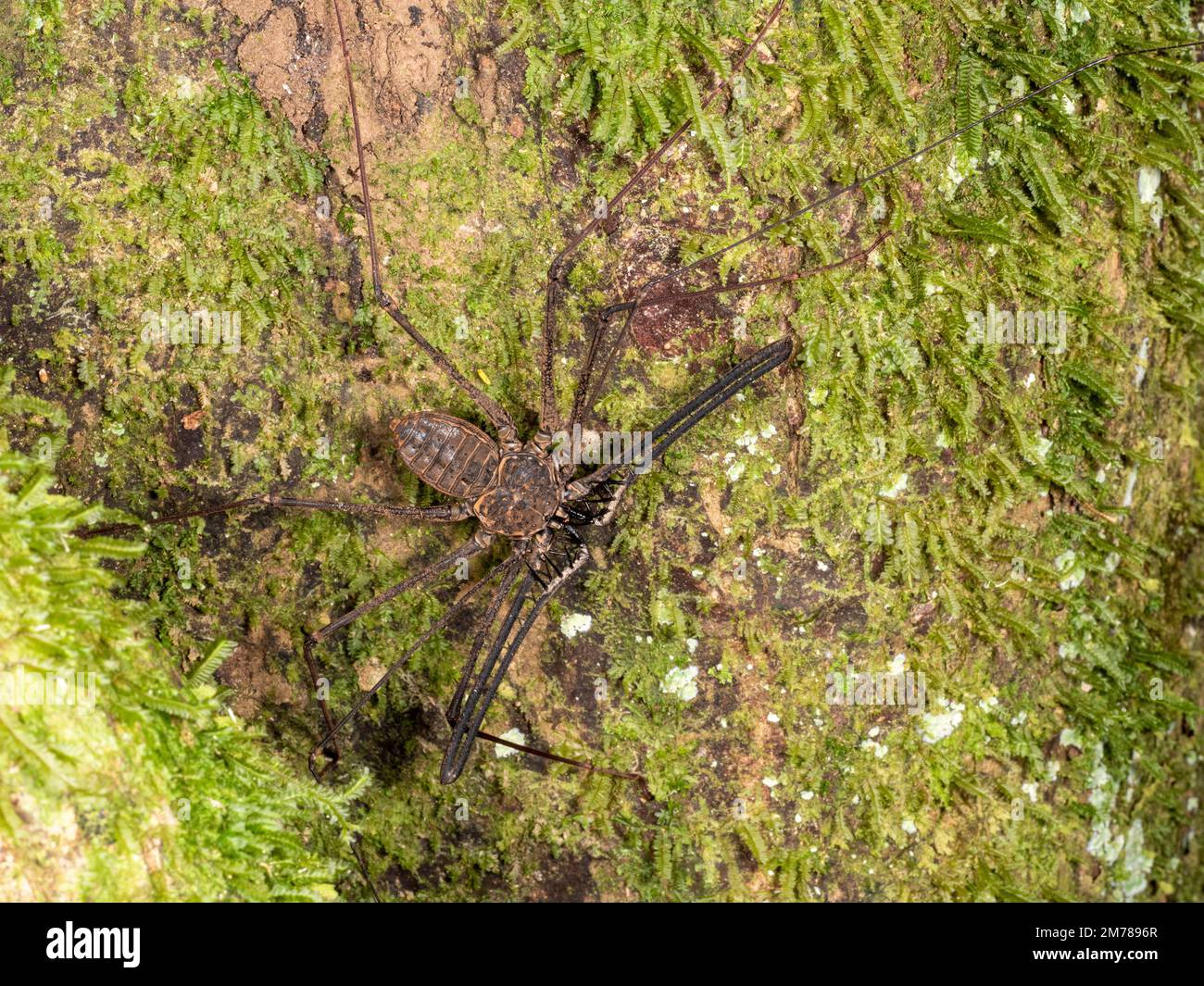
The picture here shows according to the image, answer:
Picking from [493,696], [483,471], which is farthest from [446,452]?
[493,696]

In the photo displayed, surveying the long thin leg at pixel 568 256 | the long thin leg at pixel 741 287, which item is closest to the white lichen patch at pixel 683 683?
the long thin leg at pixel 568 256

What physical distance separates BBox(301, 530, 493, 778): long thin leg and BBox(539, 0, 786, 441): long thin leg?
420 mm

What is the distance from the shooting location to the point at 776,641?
277cm

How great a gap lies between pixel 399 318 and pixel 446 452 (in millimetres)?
397

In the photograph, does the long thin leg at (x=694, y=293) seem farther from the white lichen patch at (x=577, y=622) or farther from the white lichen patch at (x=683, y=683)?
the white lichen patch at (x=683, y=683)

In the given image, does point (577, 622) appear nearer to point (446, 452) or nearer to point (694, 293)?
point (446, 452)

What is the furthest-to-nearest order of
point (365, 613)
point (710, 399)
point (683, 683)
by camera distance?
point (365, 613), point (683, 683), point (710, 399)

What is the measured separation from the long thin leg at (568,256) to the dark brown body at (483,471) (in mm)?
134

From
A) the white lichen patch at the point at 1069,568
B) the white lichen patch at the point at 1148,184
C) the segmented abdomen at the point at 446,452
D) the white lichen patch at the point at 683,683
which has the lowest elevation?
the white lichen patch at the point at 683,683

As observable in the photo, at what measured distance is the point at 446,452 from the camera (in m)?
2.69

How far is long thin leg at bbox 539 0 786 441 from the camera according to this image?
8.41 ft

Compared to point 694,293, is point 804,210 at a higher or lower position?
higher

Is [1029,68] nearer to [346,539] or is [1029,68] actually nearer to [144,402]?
[346,539]

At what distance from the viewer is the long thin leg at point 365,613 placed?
2.71m
